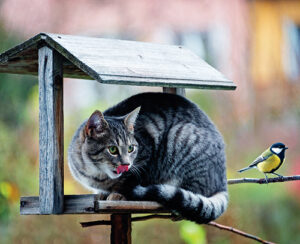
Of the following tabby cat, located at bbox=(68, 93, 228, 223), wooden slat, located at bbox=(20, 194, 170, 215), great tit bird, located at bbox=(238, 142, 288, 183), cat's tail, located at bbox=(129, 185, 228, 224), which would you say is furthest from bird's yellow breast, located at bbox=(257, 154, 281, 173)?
wooden slat, located at bbox=(20, 194, 170, 215)

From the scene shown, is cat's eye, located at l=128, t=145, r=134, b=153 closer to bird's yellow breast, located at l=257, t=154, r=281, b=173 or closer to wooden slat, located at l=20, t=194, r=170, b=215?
wooden slat, located at l=20, t=194, r=170, b=215

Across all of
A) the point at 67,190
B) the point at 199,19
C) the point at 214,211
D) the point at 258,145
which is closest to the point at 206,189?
the point at 214,211

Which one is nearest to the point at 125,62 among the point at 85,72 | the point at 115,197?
the point at 85,72

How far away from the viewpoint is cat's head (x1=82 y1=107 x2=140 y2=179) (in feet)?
7.97

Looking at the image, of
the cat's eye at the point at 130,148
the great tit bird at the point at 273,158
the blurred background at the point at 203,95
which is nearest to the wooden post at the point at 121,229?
the cat's eye at the point at 130,148

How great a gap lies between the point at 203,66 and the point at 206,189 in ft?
1.83

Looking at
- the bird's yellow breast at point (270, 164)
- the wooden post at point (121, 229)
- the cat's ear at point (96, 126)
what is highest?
the cat's ear at point (96, 126)

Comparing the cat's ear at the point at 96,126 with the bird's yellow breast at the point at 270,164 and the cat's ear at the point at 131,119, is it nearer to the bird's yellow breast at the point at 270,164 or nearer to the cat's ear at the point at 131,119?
the cat's ear at the point at 131,119

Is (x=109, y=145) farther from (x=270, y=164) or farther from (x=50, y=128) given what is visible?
(x=270, y=164)

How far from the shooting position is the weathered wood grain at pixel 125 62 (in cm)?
225

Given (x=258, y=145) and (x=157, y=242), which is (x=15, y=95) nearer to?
→ (x=157, y=242)

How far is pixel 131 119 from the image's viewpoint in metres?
2.55

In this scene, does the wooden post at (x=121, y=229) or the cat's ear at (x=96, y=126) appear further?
the wooden post at (x=121, y=229)

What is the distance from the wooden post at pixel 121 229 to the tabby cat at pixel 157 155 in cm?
15
